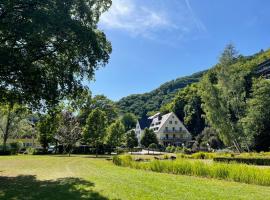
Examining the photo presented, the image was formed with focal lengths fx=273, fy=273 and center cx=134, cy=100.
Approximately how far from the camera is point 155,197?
10.2 metres

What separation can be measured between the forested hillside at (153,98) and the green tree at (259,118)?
95555 millimetres

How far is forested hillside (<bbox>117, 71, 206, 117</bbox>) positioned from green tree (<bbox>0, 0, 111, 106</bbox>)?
12497cm

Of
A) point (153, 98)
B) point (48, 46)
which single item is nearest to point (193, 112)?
point (153, 98)

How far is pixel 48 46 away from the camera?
1538 centimetres

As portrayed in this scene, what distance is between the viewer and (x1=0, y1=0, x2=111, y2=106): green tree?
41.6ft

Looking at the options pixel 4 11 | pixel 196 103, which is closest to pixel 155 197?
Answer: pixel 4 11

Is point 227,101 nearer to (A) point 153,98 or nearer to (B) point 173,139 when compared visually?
(B) point 173,139

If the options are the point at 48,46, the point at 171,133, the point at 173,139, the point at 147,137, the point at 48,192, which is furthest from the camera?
the point at 171,133

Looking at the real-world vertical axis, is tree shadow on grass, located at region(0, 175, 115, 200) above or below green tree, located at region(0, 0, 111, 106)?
below

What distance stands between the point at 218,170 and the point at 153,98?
5425 inches

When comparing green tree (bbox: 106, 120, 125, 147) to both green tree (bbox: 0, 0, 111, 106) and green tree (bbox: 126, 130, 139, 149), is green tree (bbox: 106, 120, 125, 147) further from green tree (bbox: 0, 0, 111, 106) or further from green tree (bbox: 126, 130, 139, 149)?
green tree (bbox: 0, 0, 111, 106)

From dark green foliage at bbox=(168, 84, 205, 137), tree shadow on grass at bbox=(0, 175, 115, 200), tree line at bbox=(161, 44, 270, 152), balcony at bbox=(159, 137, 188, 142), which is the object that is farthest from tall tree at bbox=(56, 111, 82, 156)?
dark green foliage at bbox=(168, 84, 205, 137)

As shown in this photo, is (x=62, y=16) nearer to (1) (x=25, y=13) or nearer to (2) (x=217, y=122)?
(1) (x=25, y=13)

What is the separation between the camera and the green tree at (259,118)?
41125mm
